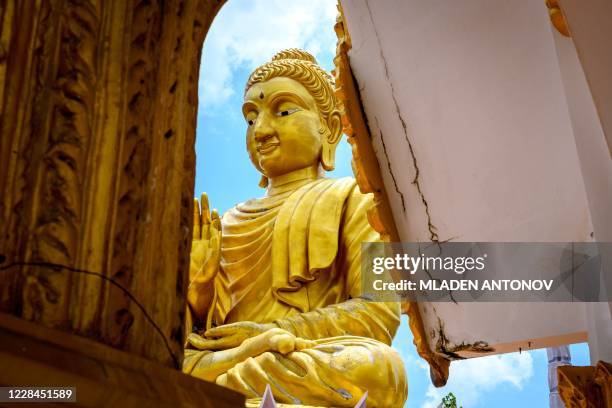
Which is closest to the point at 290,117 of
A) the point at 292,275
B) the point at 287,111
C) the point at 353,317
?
the point at 287,111

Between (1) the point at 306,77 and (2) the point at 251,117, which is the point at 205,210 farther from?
(1) the point at 306,77

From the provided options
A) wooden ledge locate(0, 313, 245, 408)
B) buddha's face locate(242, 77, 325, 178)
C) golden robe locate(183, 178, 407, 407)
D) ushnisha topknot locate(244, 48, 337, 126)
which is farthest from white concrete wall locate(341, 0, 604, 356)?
wooden ledge locate(0, 313, 245, 408)

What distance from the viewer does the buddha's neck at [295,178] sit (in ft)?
17.5

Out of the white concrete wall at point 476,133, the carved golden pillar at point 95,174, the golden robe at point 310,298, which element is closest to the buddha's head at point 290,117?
the golden robe at point 310,298

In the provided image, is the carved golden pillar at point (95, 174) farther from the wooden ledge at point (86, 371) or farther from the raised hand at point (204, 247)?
the raised hand at point (204, 247)

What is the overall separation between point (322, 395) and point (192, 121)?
295 centimetres

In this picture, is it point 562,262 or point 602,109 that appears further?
point 562,262

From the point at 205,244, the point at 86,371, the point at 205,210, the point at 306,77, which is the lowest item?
the point at 86,371

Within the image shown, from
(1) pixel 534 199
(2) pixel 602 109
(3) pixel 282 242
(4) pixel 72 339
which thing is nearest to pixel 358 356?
(3) pixel 282 242

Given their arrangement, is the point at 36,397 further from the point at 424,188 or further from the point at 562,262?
the point at 424,188

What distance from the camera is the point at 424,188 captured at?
128 inches

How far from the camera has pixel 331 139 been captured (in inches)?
212

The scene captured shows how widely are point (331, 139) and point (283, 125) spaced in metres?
0.37

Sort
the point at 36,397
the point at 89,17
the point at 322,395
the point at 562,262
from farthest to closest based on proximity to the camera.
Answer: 1. the point at 322,395
2. the point at 562,262
3. the point at 89,17
4. the point at 36,397
